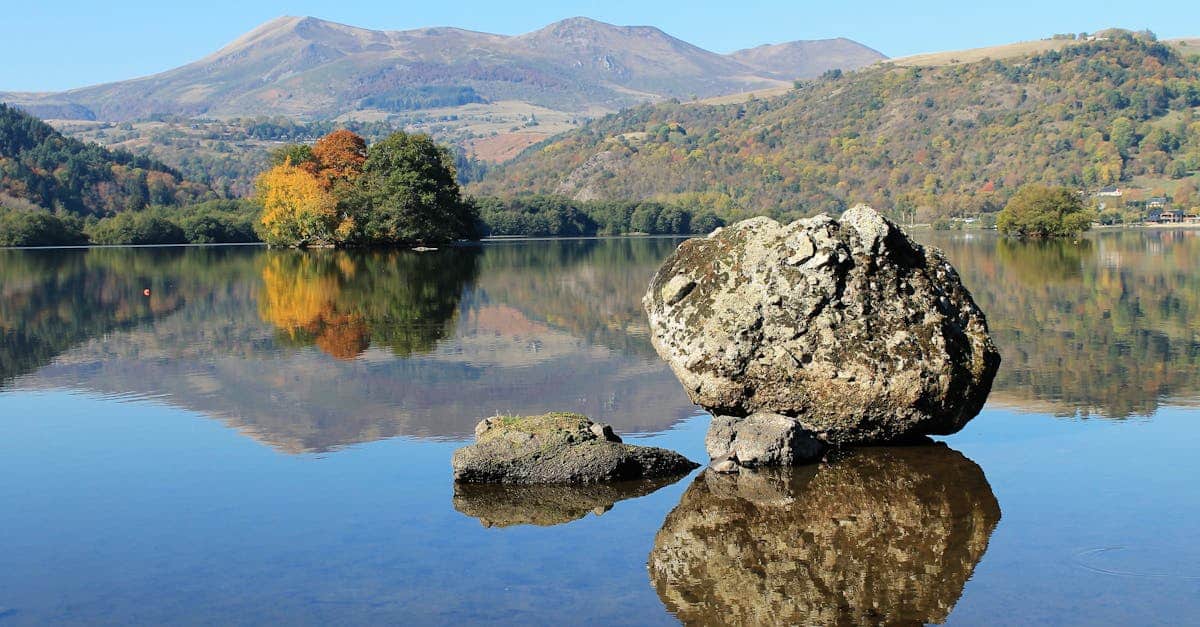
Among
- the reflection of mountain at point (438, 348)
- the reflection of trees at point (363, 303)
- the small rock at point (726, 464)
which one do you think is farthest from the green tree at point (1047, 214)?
the small rock at point (726, 464)

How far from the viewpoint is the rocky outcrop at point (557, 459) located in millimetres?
13531

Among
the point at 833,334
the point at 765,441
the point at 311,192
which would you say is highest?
the point at 311,192

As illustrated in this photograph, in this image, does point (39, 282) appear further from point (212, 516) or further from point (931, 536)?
point (931, 536)

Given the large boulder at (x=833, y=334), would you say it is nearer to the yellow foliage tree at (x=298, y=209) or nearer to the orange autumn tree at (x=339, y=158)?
the yellow foliage tree at (x=298, y=209)

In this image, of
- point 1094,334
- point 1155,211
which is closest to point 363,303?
point 1094,334

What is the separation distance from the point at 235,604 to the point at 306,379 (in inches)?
477

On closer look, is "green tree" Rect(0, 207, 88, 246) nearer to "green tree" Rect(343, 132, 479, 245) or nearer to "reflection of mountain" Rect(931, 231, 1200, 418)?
"green tree" Rect(343, 132, 479, 245)

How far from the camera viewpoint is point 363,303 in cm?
3809

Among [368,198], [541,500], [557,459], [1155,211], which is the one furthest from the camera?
[1155,211]

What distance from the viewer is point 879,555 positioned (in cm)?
1066

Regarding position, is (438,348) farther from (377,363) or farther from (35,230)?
(35,230)

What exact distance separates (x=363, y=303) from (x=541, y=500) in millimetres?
26383

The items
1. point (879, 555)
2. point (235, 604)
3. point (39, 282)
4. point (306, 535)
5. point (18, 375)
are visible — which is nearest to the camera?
point (235, 604)

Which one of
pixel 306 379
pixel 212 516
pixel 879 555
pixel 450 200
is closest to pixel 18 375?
pixel 306 379
